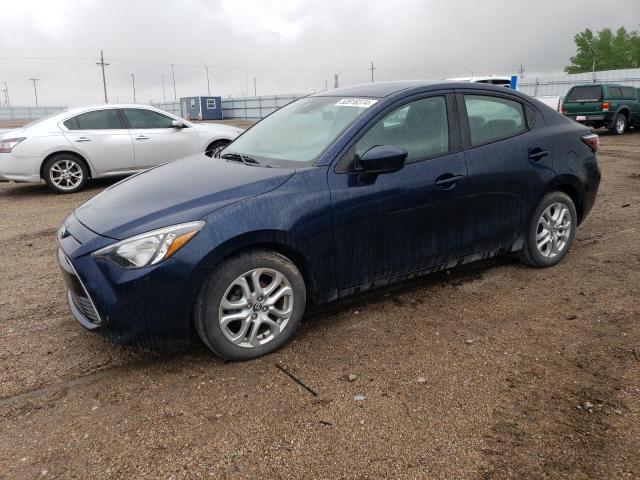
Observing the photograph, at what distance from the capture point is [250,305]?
3059 mm

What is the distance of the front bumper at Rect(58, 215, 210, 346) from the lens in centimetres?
278

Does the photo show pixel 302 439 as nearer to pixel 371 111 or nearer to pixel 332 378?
pixel 332 378

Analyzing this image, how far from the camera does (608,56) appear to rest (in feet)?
241

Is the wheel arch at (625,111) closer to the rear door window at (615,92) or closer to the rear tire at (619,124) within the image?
the rear tire at (619,124)

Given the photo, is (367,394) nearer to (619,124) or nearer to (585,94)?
(585,94)

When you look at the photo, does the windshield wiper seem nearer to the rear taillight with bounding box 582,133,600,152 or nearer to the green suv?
the rear taillight with bounding box 582,133,600,152

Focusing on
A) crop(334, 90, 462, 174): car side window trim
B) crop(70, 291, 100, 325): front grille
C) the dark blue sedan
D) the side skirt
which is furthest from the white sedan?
the side skirt

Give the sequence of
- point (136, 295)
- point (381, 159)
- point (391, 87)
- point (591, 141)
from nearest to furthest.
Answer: point (136, 295) < point (381, 159) < point (391, 87) < point (591, 141)

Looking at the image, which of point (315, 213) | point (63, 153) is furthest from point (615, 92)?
point (315, 213)

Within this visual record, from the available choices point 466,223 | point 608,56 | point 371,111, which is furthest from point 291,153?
point 608,56

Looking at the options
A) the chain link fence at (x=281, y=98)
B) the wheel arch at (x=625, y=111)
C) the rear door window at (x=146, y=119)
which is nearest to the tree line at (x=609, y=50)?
the chain link fence at (x=281, y=98)

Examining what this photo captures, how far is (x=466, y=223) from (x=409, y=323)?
86cm

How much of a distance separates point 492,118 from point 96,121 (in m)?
7.33

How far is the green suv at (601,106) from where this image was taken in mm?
17484
